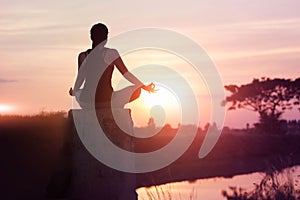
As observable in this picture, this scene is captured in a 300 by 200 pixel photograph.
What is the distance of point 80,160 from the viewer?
349 inches

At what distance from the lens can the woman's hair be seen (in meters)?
8.75

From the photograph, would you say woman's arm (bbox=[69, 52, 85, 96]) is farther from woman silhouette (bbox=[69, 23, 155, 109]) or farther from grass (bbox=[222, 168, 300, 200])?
grass (bbox=[222, 168, 300, 200])

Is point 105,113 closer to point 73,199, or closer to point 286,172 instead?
point 73,199

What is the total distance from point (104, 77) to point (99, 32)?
0.53 metres

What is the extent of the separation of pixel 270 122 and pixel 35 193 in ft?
122

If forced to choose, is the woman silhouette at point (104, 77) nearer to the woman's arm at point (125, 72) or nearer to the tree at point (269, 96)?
the woman's arm at point (125, 72)

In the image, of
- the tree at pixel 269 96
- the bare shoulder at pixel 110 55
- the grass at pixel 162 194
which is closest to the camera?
the bare shoulder at pixel 110 55

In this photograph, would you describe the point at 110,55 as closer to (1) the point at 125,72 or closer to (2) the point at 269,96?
(1) the point at 125,72

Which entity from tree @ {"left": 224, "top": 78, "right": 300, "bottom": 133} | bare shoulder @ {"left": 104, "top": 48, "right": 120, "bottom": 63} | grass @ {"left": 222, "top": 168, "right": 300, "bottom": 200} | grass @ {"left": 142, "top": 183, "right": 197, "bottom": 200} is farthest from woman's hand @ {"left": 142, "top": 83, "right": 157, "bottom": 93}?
tree @ {"left": 224, "top": 78, "right": 300, "bottom": 133}

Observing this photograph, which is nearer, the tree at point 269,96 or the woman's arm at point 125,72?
the woman's arm at point 125,72

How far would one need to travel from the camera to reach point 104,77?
8844 millimetres

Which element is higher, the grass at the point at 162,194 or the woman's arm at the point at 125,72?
the woman's arm at the point at 125,72

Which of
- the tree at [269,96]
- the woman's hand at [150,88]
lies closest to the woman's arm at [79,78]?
the woman's hand at [150,88]

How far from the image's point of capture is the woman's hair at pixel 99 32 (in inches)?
344
